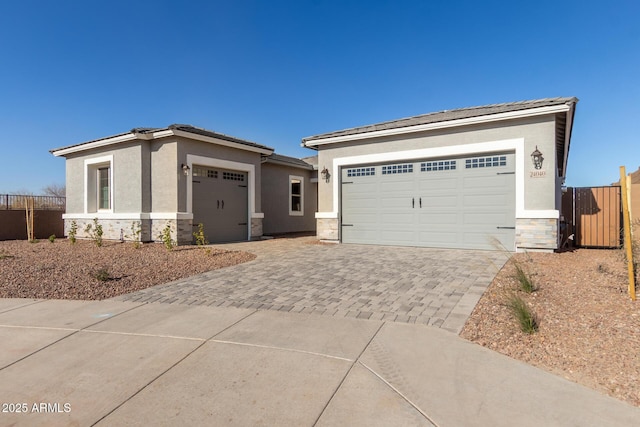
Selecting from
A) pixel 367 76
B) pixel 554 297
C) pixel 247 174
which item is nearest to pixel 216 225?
pixel 247 174

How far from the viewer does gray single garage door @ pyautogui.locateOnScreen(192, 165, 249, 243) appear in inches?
468

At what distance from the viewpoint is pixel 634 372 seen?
8.84ft

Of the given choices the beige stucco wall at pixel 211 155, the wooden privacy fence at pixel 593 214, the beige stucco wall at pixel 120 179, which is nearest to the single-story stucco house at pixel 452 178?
the wooden privacy fence at pixel 593 214

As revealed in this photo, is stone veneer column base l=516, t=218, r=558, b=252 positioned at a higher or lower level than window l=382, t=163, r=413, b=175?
lower

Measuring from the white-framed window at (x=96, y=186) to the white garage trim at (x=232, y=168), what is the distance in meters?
3.96

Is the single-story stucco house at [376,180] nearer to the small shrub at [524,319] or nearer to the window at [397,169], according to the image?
the window at [397,169]

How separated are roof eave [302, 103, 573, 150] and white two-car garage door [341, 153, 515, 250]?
0.95 meters

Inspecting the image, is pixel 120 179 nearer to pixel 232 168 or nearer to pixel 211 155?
pixel 211 155

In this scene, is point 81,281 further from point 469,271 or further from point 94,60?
point 94,60

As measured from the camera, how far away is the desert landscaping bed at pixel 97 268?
564cm

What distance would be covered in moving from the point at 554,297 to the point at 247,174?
11.2 meters

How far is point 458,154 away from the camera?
31.3ft

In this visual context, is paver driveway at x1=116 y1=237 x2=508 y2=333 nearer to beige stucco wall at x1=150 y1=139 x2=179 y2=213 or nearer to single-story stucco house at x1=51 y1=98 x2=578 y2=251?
single-story stucco house at x1=51 y1=98 x2=578 y2=251

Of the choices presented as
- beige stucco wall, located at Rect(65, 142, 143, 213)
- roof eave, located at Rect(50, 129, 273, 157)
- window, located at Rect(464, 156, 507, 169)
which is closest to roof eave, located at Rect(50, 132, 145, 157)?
roof eave, located at Rect(50, 129, 273, 157)
